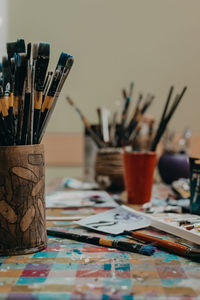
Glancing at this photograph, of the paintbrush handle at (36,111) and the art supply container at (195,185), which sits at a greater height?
the paintbrush handle at (36,111)

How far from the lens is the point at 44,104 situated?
60cm

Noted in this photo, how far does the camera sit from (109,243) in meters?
0.60

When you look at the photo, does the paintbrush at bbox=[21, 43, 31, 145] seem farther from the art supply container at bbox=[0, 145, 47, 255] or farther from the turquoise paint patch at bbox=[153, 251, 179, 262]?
the turquoise paint patch at bbox=[153, 251, 179, 262]

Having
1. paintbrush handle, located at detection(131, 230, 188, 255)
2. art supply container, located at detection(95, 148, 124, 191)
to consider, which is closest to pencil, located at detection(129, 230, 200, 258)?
paintbrush handle, located at detection(131, 230, 188, 255)

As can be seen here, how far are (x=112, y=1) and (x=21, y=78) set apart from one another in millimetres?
2197

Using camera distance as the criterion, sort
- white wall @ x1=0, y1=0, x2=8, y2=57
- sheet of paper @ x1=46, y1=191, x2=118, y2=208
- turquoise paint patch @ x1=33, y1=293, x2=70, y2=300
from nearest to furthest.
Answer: turquoise paint patch @ x1=33, y1=293, x2=70, y2=300 → sheet of paper @ x1=46, y1=191, x2=118, y2=208 → white wall @ x1=0, y1=0, x2=8, y2=57

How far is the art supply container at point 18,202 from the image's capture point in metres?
0.54

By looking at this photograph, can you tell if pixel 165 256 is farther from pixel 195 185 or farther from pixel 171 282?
pixel 195 185

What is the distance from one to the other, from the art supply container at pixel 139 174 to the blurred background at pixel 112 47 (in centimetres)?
164

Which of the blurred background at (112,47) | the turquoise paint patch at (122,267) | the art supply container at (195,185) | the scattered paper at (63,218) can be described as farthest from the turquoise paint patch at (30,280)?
the blurred background at (112,47)

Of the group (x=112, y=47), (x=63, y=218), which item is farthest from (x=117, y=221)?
(x=112, y=47)

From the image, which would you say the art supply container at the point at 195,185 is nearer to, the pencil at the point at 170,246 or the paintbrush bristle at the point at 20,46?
the pencil at the point at 170,246

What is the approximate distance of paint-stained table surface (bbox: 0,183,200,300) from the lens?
42cm

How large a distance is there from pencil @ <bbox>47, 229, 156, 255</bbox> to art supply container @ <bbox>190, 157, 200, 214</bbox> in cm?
26
